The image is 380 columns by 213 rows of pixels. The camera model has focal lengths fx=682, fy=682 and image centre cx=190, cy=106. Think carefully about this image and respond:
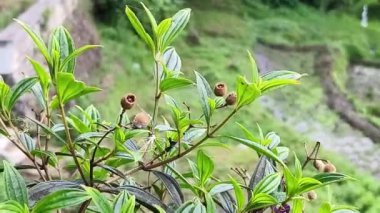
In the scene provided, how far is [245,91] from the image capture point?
2.63ft

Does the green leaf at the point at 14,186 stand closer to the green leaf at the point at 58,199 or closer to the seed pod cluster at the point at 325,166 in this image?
the green leaf at the point at 58,199

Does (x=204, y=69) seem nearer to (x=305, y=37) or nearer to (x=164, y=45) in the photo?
(x=305, y=37)

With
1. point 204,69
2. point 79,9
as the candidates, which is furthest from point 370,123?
point 79,9

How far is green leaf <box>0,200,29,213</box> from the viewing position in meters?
0.67

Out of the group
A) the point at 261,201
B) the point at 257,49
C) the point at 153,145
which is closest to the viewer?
the point at 261,201

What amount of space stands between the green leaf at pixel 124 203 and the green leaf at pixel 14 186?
0.10m

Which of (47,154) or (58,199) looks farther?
(47,154)

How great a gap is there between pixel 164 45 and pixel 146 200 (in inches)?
7.6

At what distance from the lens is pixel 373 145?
4.39 meters

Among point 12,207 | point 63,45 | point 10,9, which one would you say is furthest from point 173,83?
point 10,9

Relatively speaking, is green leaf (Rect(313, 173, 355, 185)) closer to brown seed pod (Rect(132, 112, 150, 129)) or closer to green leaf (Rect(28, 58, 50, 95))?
brown seed pod (Rect(132, 112, 150, 129))

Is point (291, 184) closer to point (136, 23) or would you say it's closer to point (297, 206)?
point (297, 206)

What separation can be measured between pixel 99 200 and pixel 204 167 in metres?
0.20

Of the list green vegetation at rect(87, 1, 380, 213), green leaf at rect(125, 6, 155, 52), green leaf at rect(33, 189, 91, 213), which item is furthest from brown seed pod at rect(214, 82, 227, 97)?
green vegetation at rect(87, 1, 380, 213)
